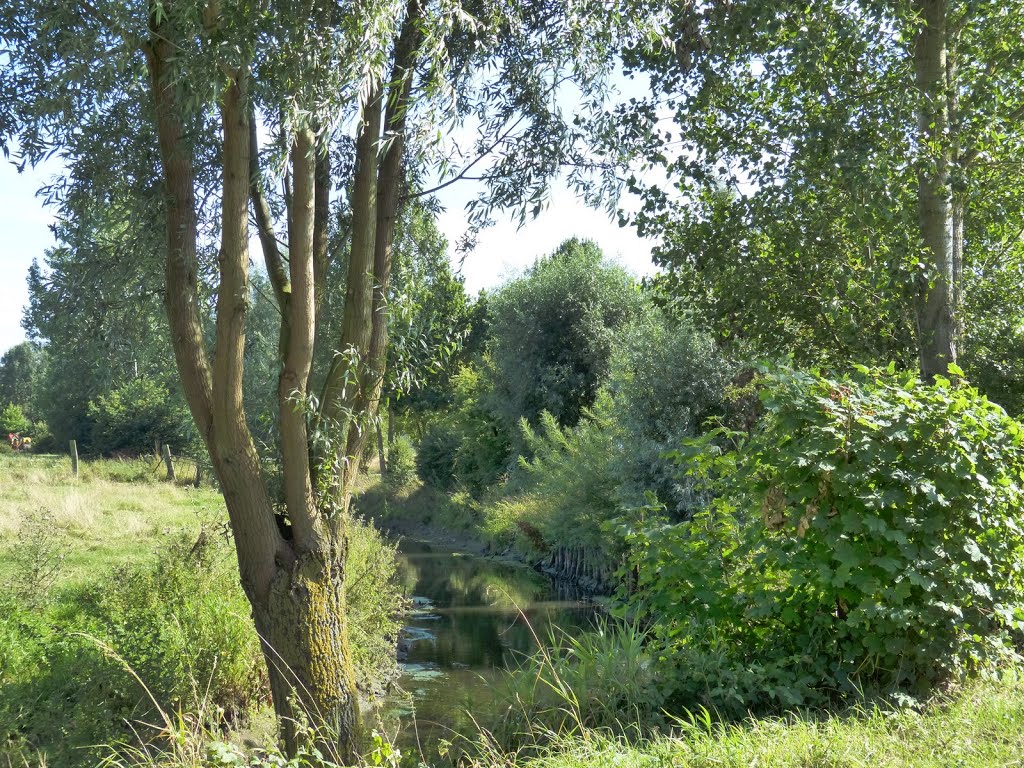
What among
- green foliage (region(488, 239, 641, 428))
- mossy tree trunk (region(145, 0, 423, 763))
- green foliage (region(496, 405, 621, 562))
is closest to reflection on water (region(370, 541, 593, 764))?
mossy tree trunk (region(145, 0, 423, 763))

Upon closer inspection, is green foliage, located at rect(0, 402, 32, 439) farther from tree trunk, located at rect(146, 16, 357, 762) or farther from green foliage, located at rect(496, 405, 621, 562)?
tree trunk, located at rect(146, 16, 357, 762)

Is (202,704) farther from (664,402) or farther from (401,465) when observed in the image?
(401,465)

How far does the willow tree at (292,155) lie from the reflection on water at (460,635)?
4.84 feet

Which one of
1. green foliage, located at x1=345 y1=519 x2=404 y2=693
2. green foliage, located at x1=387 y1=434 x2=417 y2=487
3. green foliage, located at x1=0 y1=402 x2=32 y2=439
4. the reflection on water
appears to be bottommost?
the reflection on water

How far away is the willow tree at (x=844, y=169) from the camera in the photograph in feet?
26.7

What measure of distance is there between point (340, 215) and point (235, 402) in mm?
2776

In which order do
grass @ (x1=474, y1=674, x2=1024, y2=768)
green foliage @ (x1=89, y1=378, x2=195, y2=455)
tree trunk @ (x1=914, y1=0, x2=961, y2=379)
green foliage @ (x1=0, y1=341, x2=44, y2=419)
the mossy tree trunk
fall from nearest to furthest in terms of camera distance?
grass @ (x1=474, y1=674, x2=1024, y2=768) < the mossy tree trunk < tree trunk @ (x1=914, y1=0, x2=961, y2=379) < green foliage @ (x1=89, y1=378, x2=195, y2=455) < green foliage @ (x1=0, y1=341, x2=44, y2=419)

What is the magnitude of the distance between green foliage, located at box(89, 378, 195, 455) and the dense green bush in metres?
36.9

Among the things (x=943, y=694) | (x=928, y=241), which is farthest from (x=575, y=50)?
(x=943, y=694)

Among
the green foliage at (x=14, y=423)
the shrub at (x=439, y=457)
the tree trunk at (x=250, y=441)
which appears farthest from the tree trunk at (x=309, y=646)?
the green foliage at (x=14, y=423)

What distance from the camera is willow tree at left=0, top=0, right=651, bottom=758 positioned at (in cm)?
579

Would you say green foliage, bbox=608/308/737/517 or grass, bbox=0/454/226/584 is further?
green foliage, bbox=608/308/737/517

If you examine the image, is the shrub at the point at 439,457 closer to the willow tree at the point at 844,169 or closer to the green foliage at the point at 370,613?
the green foliage at the point at 370,613

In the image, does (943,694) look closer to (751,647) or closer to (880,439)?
(751,647)
